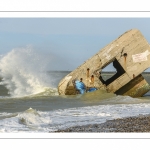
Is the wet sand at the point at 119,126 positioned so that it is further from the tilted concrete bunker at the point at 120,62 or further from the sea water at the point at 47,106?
the tilted concrete bunker at the point at 120,62

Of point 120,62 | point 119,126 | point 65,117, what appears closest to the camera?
point 119,126

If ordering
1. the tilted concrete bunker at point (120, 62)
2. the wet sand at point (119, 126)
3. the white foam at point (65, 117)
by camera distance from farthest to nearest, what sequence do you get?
the tilted concrete bunker at point (120, 62)
the white foam at point (65, 117)
the wet sand at point (119, 126)

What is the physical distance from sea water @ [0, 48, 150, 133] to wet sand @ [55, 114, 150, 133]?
420mm

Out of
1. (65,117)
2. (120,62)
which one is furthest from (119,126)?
(120,62)

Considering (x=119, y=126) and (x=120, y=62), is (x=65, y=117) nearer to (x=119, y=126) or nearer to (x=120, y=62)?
(x=119, y=126)

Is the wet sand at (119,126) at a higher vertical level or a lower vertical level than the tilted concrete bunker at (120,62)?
lower

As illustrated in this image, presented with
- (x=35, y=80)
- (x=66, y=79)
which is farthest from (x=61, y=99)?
(x=35, y=80)

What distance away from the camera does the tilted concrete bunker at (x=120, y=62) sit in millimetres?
14305

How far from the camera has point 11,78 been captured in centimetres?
2086

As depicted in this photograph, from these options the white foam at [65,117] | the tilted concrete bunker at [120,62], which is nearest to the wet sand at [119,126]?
the white foam at [65,117]

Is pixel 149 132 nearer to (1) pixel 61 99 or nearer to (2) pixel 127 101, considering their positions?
(2) pixel 127 101

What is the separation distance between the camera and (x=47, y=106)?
13570 mm

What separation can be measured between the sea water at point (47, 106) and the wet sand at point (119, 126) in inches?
16.6

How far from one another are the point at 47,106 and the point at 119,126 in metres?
5.10
